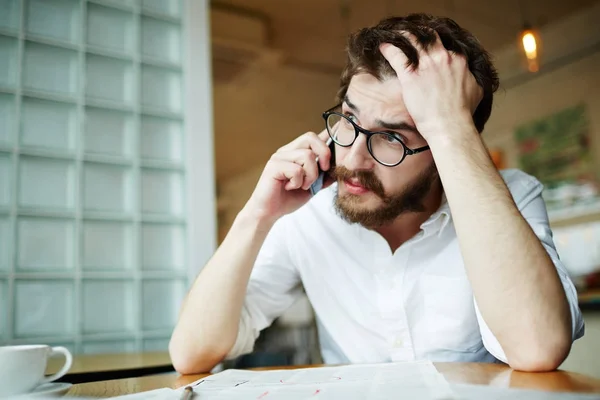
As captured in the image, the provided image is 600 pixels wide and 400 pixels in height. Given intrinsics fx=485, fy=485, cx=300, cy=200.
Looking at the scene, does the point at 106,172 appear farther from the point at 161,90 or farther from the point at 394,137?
the point at 394,137

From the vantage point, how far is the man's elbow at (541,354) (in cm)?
76

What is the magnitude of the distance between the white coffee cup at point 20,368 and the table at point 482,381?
0.06 meters

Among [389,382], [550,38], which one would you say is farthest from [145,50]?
[550,38]

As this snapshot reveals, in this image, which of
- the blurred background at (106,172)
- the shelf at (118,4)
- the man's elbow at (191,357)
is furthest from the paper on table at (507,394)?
the shelf at (118,4)

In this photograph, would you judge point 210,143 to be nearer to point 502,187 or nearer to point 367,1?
point 502,187

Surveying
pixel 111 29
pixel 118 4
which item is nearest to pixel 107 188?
pixel 111 29

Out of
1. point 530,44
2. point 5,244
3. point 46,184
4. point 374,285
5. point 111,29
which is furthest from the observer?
point 530,44

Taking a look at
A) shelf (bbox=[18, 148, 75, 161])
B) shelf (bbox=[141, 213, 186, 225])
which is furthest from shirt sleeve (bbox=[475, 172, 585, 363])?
shelf (bbox=[18, 148, 75, 161])

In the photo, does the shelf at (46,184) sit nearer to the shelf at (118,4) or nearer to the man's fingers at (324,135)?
the shelf at (118,4)

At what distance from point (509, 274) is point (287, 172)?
52 cm

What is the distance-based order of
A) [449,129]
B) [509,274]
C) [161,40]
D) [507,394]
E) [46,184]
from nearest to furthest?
1. [507,394]
2. [509,274]
3. [449,129]
4. [46,184]
5. [161,40]

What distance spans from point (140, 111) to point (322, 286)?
119 centimetres

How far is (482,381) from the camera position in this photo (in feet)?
2.11

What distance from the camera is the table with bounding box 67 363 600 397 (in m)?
0.59
